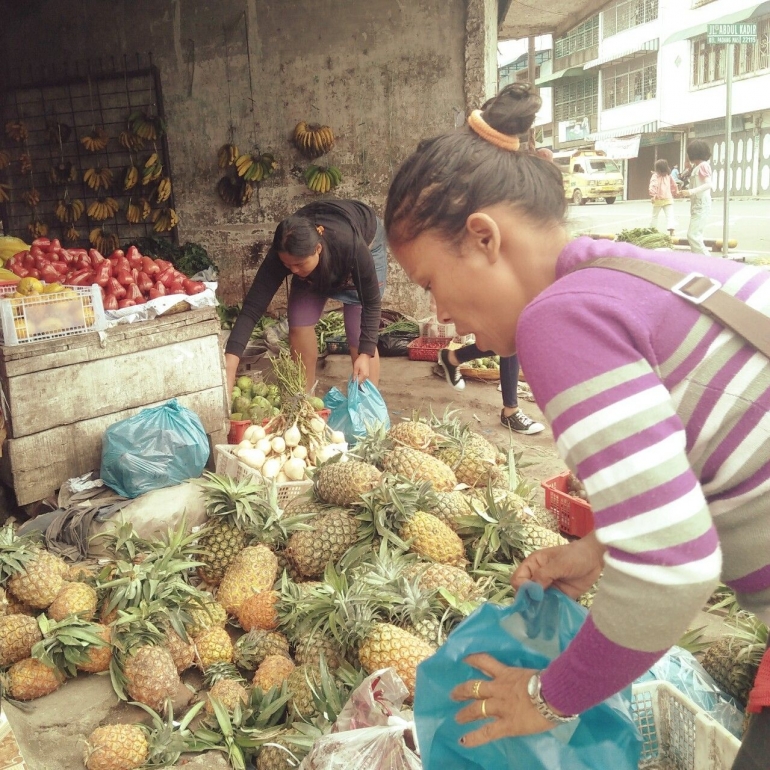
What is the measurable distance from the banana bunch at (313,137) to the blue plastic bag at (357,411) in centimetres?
464

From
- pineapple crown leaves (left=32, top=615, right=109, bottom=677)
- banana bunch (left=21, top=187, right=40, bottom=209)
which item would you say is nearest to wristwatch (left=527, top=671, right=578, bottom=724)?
pineapple crown leaves (left=32, top=615, right=109, bottom=677)

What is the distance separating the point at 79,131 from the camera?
945 centimetres

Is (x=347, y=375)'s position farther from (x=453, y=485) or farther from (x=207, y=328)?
(x=453, y=485)

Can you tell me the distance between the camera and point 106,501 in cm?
393

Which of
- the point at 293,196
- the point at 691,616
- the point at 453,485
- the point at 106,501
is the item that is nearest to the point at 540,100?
the point at 691,616

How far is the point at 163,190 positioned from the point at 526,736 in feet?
29.1

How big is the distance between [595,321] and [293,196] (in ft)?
27.7

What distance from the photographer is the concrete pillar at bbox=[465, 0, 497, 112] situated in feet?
25.8

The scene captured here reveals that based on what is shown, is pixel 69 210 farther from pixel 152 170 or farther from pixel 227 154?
pixel 227 154

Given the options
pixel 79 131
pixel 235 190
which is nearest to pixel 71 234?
pixel 79 131

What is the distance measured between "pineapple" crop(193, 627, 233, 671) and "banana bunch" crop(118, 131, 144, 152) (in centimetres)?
770

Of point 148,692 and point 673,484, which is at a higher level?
point 673,484

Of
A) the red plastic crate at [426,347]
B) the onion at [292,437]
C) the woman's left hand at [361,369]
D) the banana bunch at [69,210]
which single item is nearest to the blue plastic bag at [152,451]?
the onion at [292,437]

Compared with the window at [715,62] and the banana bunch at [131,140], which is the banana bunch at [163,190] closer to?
the banana bunch at [131,140]
